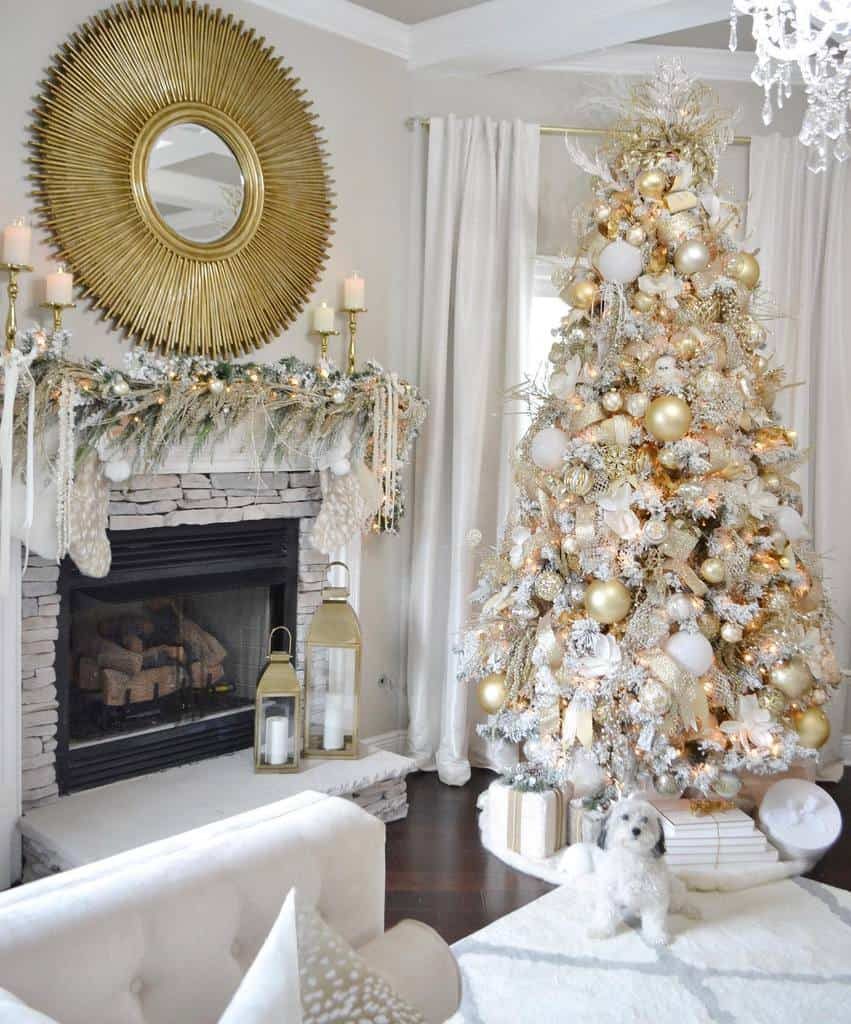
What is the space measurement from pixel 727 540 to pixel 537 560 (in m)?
0.63

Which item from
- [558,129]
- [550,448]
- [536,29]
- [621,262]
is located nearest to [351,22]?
[536,29]

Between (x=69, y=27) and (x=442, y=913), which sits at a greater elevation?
(x=69, y=27)

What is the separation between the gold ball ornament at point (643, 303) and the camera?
341cm

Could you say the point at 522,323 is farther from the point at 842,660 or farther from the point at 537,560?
the point at 842,660

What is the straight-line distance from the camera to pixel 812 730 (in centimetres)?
349

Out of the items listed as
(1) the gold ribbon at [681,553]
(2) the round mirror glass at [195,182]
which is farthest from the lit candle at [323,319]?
(1) the gold ribbon at [681,553]

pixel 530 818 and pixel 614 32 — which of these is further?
pixel 614 32

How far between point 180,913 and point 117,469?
6.15 feet

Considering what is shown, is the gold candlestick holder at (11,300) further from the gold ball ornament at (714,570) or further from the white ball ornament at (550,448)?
the gold ball ornament at (714,570)

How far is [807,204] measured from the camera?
4.26 meters

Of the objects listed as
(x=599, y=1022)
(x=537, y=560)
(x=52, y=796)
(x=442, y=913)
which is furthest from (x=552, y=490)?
(x=52, y=796)

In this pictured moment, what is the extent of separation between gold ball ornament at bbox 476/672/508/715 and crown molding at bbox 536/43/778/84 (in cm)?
249

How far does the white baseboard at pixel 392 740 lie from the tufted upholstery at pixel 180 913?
8.11 ft

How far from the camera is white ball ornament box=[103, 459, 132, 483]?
3146mm
